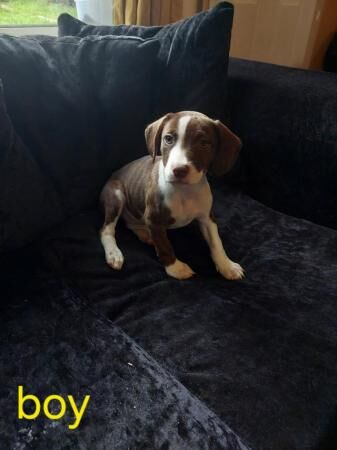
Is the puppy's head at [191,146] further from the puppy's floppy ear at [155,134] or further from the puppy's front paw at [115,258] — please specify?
the puppy's front paw at [115,258]

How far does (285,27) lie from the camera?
246 cm

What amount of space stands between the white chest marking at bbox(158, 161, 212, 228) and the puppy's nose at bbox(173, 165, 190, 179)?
0.13 metres

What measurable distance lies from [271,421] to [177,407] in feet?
0.58

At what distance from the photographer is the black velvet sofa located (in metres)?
0.69

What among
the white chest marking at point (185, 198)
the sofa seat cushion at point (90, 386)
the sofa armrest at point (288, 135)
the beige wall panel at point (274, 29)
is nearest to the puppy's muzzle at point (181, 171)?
the white chest marking at point (185, 198)

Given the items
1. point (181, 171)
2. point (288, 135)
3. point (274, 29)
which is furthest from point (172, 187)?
point (274, 29)

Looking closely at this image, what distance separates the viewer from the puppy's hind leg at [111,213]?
3.80 ft

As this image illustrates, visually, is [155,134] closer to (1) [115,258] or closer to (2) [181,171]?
(2) [181,171]

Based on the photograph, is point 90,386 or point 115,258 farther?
point 115,258

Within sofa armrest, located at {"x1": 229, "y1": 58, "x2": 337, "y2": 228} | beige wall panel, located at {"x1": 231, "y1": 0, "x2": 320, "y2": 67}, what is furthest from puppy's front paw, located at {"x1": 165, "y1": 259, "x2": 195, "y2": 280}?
beige wall panel, located at {"x1": 231, "y1": 0, "x2": 320, "y2": 67}

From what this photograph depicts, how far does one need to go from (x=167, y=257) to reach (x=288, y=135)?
2.20 feet

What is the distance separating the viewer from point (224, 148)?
3.49 feet

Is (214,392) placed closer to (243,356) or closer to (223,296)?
(243,356)

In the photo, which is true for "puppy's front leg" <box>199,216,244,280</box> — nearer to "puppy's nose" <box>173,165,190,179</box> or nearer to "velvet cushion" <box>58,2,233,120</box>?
"puppy's nose" <box>173,165,190,179</box>
